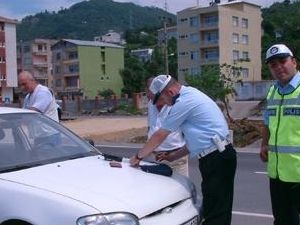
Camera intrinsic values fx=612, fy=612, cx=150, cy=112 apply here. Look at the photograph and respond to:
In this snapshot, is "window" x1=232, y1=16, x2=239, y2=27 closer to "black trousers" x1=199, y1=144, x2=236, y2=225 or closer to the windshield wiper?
"black trousers" x1=199, y1=144, x2=236, y2=225

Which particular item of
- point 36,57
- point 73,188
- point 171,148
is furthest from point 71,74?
point 73,188

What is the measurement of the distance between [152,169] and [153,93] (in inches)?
27.2

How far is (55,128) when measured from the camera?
19.8ft

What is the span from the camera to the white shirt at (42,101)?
27.3ft

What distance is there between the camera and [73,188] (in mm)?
4363

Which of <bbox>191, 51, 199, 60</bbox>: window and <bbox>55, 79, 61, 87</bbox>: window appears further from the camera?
<bbox>55, 79, 61, 87</bbox>: window

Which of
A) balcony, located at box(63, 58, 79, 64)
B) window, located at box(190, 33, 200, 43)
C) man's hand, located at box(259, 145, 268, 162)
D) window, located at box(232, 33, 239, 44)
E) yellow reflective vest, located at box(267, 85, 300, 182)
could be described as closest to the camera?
yellow reflective vest, located at box(267, 85, 300, 182)

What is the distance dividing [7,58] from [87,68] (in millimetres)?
20938

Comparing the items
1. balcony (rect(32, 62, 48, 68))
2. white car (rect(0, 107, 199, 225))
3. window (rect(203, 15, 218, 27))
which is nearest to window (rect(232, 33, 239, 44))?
window (rect(203, 15, 218, 27))

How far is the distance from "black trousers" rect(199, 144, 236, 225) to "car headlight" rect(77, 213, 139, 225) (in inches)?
42.0

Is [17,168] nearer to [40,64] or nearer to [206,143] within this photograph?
[206,143]

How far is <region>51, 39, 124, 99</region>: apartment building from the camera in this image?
113375 millimetres

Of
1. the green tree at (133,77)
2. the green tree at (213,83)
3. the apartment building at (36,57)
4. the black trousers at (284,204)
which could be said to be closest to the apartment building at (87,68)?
the green tree at (133,77)

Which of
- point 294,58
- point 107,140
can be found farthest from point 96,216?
point 107,140
